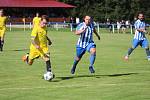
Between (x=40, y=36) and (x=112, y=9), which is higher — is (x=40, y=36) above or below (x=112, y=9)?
above

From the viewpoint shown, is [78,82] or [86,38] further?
[86,38]

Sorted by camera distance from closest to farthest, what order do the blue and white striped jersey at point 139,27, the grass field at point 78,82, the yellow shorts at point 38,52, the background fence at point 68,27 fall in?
the grass field at point 78,82 → the yellow shorts at point 38,52 → the blue and white striped jersey at point 139,27 → the background fence at point 68,27

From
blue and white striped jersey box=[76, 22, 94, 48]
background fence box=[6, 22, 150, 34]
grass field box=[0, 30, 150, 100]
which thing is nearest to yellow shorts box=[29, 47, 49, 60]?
grass field box=[0, 30, 150, 100]

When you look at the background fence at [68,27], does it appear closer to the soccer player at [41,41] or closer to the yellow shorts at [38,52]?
the yellow shorts at [38,52]

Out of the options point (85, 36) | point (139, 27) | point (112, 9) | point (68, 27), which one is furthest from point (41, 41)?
point (112, 9)

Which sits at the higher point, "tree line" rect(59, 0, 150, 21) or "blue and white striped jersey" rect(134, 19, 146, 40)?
"blue and white striped jersey" rect(134, 19, 146, 40)

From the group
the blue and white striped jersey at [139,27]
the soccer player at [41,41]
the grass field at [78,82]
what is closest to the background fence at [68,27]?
the blue and white striped jersey at [139,27]

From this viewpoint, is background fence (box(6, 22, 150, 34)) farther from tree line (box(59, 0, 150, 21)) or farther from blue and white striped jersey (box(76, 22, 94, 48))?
blue and white striped jersey (box(76, 22, 94, 48))

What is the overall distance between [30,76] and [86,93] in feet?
13.3

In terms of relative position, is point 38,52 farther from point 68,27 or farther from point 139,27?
point 68,27

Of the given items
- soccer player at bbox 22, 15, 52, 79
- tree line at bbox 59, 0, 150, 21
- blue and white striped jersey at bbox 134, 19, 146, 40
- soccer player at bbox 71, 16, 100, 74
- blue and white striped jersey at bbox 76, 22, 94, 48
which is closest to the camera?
soccer player at bbox 22, 15, 52, 79

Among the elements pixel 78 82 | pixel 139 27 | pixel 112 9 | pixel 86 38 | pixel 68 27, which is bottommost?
pixel 68 27

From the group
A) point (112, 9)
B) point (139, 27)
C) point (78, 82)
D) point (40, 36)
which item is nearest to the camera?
point (78, 82)

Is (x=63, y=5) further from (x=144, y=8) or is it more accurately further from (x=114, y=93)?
(x=114, y=93)
